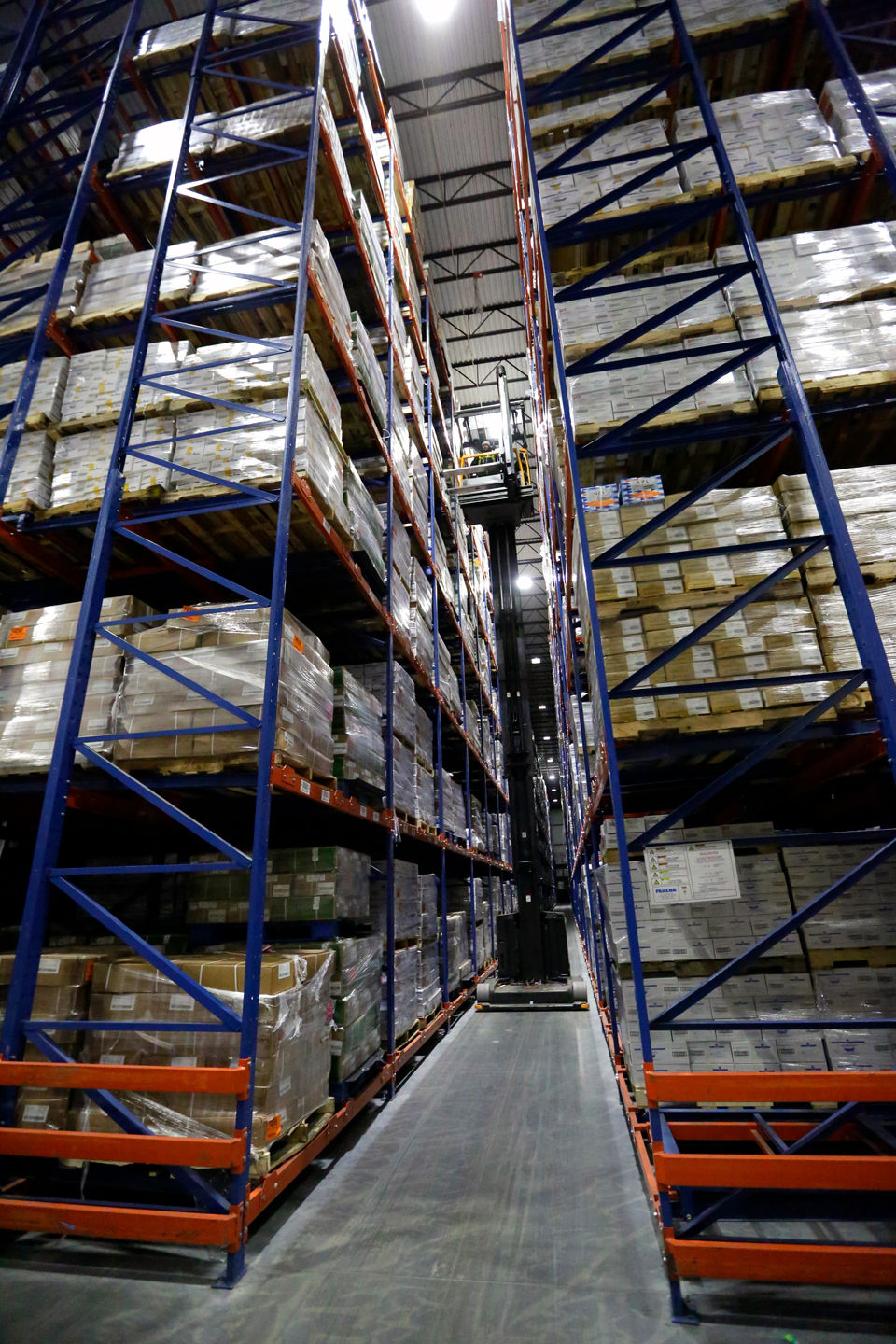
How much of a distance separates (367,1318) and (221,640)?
307cm

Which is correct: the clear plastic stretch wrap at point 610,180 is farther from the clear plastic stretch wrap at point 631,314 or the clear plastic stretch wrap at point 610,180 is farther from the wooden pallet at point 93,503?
the wooden pallet at point 93,503

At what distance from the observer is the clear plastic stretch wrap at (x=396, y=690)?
599 cm

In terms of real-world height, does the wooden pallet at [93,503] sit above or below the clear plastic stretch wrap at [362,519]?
below

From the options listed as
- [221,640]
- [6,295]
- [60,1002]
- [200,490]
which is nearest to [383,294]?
Result: [6,295]

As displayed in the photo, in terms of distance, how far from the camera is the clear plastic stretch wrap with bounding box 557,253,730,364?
4523 millimetres

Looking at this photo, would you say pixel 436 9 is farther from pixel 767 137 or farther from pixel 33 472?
pixel 33 472

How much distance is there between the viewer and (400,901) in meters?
6.07

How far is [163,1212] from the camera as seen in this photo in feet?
8.51

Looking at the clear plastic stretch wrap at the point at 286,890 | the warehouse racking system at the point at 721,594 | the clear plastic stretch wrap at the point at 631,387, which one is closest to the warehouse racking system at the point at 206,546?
the clear plastic stretch wrap at the point at 286,890

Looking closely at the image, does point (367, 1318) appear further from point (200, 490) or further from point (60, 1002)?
point (200, 490)

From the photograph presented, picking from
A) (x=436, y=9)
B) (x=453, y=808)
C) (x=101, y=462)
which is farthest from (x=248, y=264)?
(x=436, y=9)

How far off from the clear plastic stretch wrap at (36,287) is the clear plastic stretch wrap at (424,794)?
508 cm

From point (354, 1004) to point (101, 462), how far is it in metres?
4.18

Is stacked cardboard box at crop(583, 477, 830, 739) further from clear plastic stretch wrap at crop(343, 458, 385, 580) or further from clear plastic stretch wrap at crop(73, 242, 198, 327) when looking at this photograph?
clear plastic stretch wrap at crop(73, 242, 198, 327)
